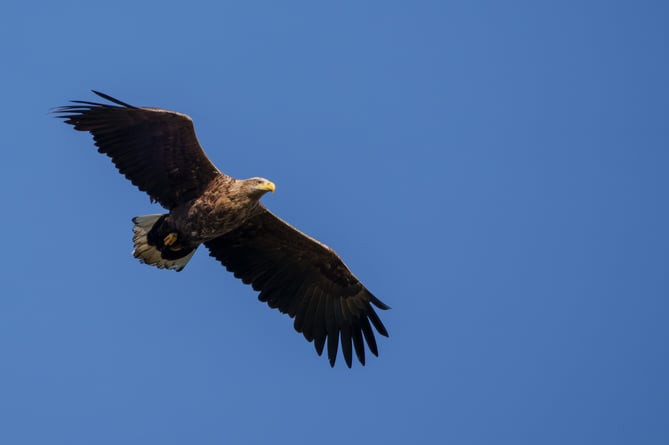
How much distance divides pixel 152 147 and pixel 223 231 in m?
1.28

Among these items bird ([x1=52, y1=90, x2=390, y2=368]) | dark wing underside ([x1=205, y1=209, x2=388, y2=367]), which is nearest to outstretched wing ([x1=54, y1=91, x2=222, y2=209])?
bird ([x1=52, y1=90, x2=390, y2=368])

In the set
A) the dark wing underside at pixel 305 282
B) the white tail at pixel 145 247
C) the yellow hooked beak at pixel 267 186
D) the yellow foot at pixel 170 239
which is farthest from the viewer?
the dark wing underside at pixel 305 282

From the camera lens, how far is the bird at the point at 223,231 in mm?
13906

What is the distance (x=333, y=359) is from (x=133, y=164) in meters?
3.49

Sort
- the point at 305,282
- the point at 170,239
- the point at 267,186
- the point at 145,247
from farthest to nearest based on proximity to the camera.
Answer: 1. the point at 305,282
2. the point at 145,247
3. the point at 170,239
4. the point at 267,186

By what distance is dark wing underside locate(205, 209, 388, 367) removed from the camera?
1488cm

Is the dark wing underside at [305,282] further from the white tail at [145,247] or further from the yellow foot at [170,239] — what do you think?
the yellow foot at [170,239]

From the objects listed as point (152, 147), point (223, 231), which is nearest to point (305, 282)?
point (223, 231)

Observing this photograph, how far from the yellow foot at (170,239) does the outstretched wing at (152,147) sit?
0.35m

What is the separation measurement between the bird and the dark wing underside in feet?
0.04

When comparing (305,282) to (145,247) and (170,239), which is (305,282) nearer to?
(170,239)

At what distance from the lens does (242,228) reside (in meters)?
14.8

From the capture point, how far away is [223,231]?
14133 millimetres

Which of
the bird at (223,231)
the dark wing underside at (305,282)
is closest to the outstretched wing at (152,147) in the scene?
the bird at (223,231)
